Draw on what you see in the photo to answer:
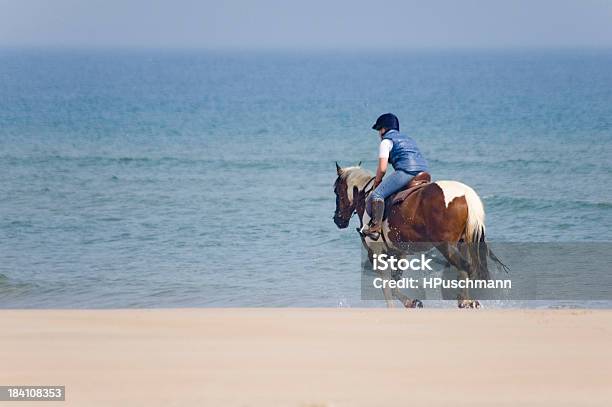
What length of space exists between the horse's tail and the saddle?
0.42 m

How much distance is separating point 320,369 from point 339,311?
210cm

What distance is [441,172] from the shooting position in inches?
1196

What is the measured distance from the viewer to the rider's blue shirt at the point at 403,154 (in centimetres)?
1066

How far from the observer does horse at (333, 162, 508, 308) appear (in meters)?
10.4

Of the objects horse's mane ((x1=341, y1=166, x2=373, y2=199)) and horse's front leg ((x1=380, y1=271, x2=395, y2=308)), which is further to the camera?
horse's mane ((x1=341, y1=166, x2=373, y2=199))

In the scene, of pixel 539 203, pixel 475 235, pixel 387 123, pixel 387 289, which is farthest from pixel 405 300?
pixel 539 203

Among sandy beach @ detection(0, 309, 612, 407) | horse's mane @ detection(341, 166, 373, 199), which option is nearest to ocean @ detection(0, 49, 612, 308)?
horse's mane @ detection(341, 166, 373, 199)

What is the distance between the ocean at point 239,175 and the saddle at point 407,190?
96.5 inches

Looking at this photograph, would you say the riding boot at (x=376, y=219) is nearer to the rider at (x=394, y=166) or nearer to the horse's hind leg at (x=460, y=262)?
the rider at (x=394, y=166)

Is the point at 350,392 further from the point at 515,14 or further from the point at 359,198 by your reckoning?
the point at 515,14

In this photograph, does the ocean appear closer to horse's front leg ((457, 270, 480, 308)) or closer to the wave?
the wave

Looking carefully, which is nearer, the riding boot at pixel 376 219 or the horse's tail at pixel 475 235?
the horse's tail at pixel 475 235

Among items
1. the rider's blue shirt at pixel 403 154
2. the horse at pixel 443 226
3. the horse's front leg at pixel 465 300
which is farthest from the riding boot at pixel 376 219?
the horse's front leg at pixel 465 300

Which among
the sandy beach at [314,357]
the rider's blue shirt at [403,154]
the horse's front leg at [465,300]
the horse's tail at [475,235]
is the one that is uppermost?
the rider's blue shirt at [403,154]
